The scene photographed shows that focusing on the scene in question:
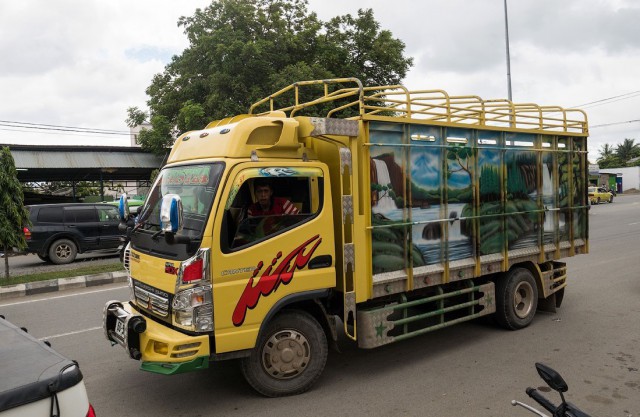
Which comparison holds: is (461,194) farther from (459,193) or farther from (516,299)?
(516,299)

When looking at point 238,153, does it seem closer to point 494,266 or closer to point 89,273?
point 494,266

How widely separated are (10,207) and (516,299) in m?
9.69

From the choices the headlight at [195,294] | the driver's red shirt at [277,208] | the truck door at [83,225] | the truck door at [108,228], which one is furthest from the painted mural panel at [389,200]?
the truck door at [83,225]

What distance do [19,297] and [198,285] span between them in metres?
7.31

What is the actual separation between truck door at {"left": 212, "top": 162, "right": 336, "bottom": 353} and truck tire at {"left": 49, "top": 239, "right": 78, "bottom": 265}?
36.7 feet

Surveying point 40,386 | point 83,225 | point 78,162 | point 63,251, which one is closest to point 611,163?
point 78,162

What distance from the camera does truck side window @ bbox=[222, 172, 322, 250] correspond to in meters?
3.85

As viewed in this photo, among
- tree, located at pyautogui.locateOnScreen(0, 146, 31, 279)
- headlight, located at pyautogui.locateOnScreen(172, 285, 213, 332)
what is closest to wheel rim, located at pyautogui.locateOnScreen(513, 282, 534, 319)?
headlight, located at pyautogui.locateOnScreen(172, 285, 213, 332)

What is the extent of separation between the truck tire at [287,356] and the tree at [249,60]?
13667 mm

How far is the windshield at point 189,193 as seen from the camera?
3.82 meters

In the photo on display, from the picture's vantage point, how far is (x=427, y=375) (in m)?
4.51

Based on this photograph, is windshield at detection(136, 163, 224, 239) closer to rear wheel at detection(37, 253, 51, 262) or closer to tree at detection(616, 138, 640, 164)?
rear wheel at detection(37, 253, 51, 262)

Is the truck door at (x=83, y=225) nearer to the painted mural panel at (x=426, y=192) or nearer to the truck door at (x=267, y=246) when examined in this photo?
the truck door at (x=267, y=246)

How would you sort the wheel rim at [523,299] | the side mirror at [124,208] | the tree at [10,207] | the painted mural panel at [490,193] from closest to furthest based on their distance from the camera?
the side mirror at [124,208]
the painted mural panel at [490,193]
the wheel rim at [523,299]
the tree at [10,207]
